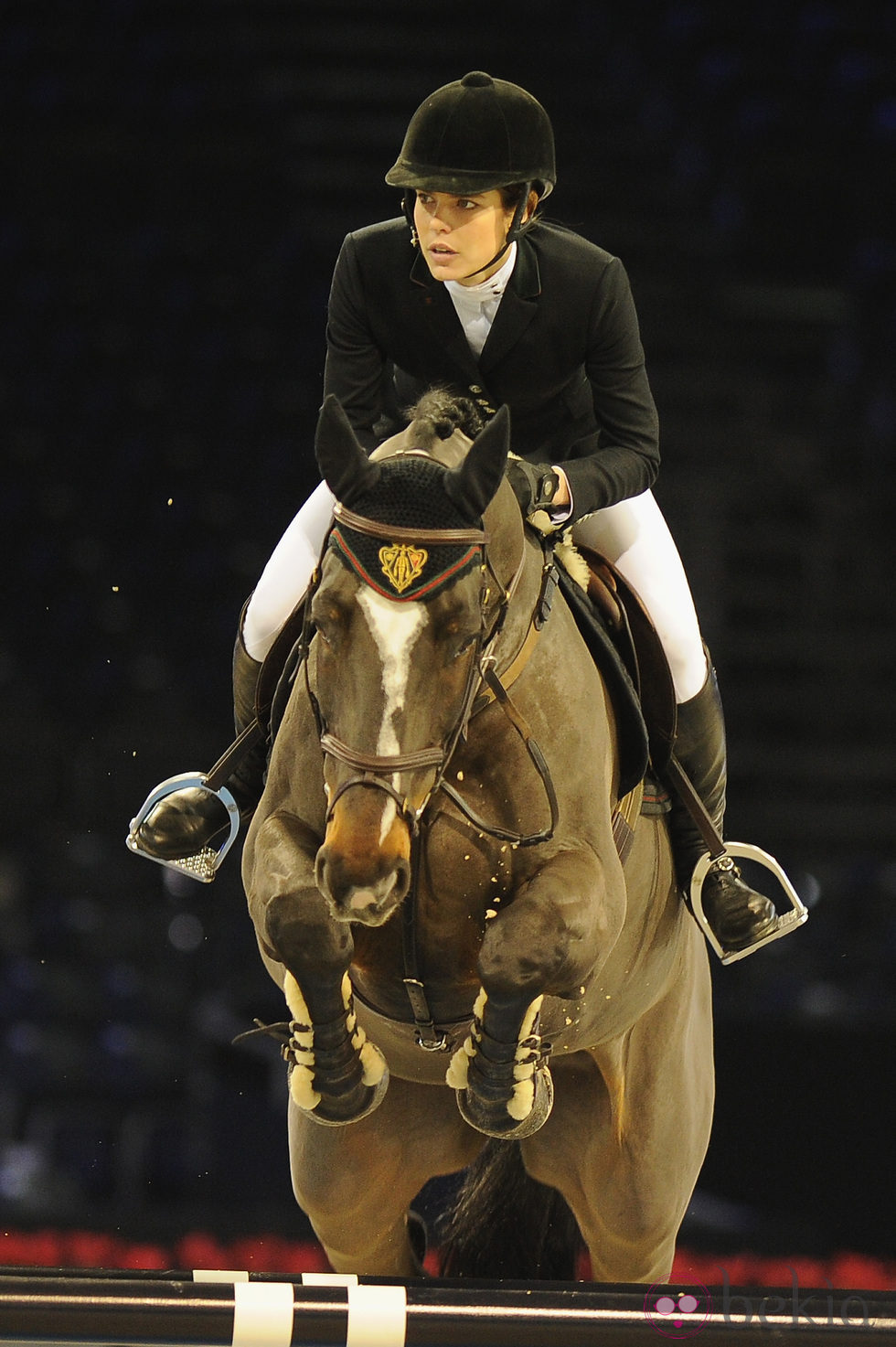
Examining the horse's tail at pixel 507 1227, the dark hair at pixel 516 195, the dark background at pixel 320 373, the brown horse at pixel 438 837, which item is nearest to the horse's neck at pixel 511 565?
the brown horse at pixel 438 837

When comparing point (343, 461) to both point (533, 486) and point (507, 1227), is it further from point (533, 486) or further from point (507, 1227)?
point (507, 1227)

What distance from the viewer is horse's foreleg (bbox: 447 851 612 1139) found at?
253cm

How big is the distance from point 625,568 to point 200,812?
38.6 inches

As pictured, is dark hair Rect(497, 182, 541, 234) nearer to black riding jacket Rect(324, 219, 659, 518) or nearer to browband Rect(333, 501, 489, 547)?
black riding jacket Rect(324, 219, 659, 518)

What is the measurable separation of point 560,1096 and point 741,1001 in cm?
166

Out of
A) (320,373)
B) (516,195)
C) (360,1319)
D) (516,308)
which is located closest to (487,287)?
(516,308)

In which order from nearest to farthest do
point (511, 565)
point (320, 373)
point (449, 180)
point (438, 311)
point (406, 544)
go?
1. point (406, 544)
2. point (511, 565)
3. point (449, 180)
4. point (438, 311)
5. point (320, 373)

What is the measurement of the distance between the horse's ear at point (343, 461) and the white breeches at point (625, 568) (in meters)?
0.80

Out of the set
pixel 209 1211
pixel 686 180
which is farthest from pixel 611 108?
pixel 209 1211

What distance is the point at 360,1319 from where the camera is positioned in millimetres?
2350

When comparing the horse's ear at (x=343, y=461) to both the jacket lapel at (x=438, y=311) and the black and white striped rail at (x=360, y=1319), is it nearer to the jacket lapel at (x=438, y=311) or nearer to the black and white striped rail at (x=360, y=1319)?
the jacket lapel at (x=438, y=311)

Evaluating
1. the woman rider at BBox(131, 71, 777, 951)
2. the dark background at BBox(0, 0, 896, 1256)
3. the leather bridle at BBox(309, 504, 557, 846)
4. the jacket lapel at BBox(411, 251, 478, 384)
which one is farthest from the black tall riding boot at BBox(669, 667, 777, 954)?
the dark background at BBox(0, 0, 896, 1256)

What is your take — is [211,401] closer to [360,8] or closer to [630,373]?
[360,8]

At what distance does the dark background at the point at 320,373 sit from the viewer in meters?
5.11
